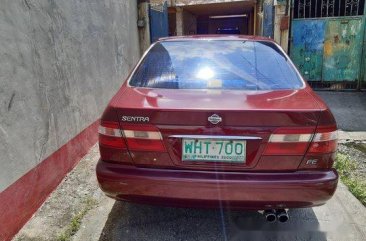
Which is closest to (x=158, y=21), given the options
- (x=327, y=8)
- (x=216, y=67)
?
(x=327, y=8)

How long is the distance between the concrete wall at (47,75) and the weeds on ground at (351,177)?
117 inches

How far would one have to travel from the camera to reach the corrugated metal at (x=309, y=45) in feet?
25.1

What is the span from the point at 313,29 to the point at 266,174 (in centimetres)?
642

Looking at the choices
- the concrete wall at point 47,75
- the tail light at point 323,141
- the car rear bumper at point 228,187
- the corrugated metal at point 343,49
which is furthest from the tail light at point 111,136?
the corrugated metal at point 343,49

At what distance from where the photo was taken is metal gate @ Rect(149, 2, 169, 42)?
8.02m

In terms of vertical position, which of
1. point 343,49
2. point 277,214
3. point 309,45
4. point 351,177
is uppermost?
point 309,45

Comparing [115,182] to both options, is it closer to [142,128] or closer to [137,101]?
[142,128]

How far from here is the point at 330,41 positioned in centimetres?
763

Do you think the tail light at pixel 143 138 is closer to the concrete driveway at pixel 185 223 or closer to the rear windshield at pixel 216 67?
the rear windshield at pixel 216 67

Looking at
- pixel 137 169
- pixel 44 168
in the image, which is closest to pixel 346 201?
pixel 137 169

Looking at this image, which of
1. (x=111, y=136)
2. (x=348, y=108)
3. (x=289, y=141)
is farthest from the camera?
(x=348, y=108)

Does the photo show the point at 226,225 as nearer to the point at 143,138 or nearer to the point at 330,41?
the point at 143,138

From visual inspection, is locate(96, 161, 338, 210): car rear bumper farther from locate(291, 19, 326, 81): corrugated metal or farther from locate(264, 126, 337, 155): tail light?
locate(291, 19, 326, 81): corrugated metal

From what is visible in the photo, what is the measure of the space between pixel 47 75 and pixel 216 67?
1.57m
